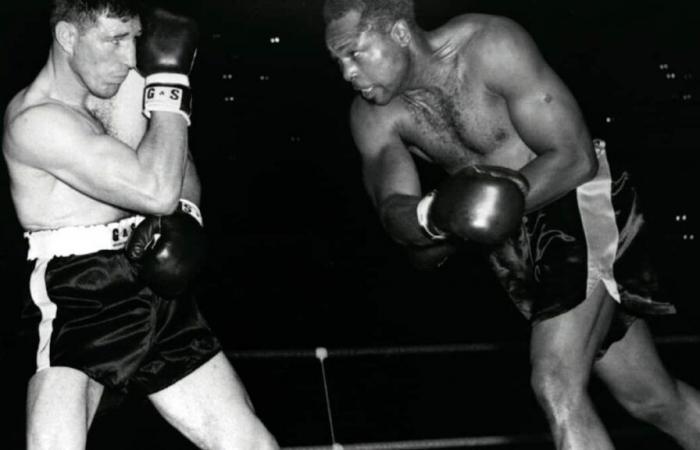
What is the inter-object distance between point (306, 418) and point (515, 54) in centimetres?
216

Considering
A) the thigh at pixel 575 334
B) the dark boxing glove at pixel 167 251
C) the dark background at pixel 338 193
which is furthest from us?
the dark background at pixel 338 193

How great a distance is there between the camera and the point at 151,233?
200 centimetres

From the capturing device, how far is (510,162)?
7.41 ft

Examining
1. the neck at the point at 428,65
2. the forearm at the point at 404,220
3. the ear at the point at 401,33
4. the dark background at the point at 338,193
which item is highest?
the ear at the point at 401,33

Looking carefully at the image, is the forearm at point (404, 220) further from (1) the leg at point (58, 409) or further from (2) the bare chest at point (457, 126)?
(1) the leg at point (58, 409)

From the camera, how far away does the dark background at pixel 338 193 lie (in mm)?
4938

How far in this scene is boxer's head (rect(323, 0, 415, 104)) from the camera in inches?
86.5

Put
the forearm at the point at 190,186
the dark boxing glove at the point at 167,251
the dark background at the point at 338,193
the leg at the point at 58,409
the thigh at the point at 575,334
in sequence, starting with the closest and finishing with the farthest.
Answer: the leg at the point at 58,409
the dark boxing glove at the point at 167,251
the thigh at the point at 575,334
the forearm at the point at 190,186
the dark background at the point at 338,193

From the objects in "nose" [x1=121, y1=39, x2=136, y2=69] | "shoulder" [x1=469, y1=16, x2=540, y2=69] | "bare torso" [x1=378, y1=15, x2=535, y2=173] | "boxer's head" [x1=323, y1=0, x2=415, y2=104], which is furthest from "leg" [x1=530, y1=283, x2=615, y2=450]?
"nose" [x1=121, y1=39, x2=136, y2=69]

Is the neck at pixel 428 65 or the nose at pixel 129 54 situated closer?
the nose at pixel 129 54

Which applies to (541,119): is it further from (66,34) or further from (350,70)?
(66,34)

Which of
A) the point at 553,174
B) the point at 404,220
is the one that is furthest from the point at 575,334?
the point at 404,220

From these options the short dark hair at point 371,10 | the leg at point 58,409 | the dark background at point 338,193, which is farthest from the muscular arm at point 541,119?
the dark background at point 338,193

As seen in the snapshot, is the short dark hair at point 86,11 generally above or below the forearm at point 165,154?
above
